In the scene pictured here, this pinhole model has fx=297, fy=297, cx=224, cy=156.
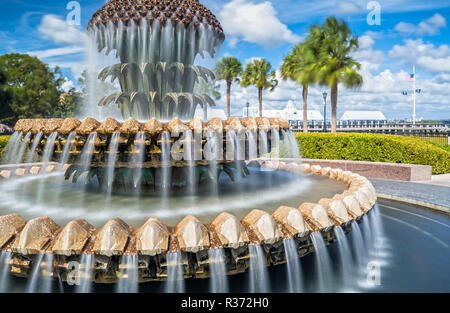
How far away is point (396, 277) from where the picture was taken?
4191 mm

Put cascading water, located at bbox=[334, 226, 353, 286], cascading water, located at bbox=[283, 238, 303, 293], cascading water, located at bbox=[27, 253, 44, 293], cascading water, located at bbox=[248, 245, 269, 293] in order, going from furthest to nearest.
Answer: cascading water, located at bbox=[334, 226, 353, 286], cascading water, located at bbox=[283, 238, 303, 293], cascading water, located at bbox=[248, 245, 269, 293], cascading water, located at bbox=[27, 253, 44, 293]

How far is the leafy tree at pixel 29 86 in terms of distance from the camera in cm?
4453

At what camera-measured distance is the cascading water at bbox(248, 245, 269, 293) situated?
11.1ft

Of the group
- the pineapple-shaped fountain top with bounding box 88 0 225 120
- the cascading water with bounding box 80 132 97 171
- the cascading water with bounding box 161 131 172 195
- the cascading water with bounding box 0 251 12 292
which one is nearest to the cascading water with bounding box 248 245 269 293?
the cascading water with bounding box 161 131 172 195

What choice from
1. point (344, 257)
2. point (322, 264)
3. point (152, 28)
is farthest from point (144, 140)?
point (344, 257)

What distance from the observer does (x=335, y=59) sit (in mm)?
23453

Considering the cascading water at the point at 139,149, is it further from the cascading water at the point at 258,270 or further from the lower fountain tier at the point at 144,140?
the cascading water at the point at 258,270

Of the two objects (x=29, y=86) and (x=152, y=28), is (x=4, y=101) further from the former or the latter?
(x=152, y=28)

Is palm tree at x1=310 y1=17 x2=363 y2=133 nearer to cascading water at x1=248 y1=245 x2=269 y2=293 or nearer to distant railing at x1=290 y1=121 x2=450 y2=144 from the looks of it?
distant railing at x1=290 y1=121 x2=450 y2=144

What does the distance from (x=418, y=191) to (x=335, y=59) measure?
Answer: 16.5 metres

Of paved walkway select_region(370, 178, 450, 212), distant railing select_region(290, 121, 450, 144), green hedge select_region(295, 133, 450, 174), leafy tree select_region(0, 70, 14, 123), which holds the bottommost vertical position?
paved walkway select_region(370, 178, 450, 212)

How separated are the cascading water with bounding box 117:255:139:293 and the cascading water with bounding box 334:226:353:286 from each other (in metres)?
2.61

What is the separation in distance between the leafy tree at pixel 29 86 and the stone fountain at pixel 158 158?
149 ft
